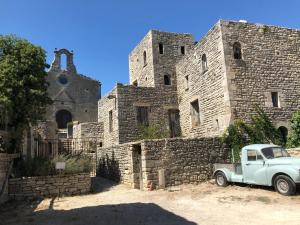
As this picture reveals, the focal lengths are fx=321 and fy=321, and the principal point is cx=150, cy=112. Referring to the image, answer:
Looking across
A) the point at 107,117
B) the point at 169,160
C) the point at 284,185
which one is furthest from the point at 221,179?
the point at 107,117

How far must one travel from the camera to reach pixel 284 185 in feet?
29.0

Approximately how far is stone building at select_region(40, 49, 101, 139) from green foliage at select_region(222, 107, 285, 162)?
21.1 m

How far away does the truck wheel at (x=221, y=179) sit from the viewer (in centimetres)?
1091

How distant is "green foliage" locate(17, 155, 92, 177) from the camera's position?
1121cm

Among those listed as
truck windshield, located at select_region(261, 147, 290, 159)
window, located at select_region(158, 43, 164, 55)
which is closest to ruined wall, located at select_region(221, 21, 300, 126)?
truck windshield, located at select_region(261, 147, 290, 159)

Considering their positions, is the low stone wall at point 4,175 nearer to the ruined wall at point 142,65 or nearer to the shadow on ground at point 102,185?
the shadow on ground at point 102,185

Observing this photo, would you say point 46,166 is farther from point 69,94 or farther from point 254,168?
point 69,94

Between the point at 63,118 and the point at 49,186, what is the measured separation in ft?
71.9

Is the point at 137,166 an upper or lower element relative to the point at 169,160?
lower

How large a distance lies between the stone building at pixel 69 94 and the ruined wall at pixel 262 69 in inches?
813

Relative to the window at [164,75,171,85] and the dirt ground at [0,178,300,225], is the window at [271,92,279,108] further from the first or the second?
the window at [164,75,171,85]

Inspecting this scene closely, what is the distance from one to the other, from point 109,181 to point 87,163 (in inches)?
89.3

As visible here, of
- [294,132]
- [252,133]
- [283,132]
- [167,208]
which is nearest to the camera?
[167,208]

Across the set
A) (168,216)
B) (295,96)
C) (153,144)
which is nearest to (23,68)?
(153,144)
